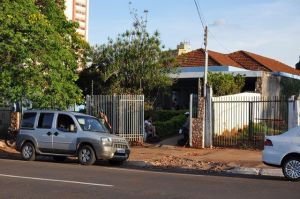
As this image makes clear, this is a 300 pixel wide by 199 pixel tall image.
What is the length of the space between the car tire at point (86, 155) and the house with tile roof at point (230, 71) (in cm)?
1684

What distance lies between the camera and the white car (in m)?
13.4

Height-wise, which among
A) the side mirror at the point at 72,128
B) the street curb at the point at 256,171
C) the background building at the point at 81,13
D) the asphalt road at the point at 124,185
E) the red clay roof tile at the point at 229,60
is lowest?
the street curb at the point at 256,171

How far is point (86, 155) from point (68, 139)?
85 cm

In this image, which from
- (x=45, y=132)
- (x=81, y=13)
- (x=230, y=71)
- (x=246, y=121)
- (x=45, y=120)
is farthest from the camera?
(x=81, y=13)

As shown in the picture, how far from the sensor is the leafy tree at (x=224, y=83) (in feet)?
98.5

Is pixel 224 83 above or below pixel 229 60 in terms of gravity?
below

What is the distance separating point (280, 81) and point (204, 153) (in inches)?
639

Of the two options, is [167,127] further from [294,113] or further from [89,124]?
[89,124]

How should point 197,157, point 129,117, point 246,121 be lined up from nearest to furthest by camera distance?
point 197,157, point 129,117, point 246,121

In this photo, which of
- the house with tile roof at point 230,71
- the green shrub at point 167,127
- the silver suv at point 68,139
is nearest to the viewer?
the silver suv at point 68,139

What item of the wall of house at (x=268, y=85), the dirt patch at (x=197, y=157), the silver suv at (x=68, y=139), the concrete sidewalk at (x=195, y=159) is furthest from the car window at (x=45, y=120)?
the wall of house at (x=268, y=85)

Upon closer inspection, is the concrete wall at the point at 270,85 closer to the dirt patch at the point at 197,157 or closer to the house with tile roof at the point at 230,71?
the house with tile roof at the point at 230,71

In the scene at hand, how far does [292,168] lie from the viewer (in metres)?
13.5

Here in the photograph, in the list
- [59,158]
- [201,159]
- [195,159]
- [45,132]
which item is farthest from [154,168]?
[45,132]
